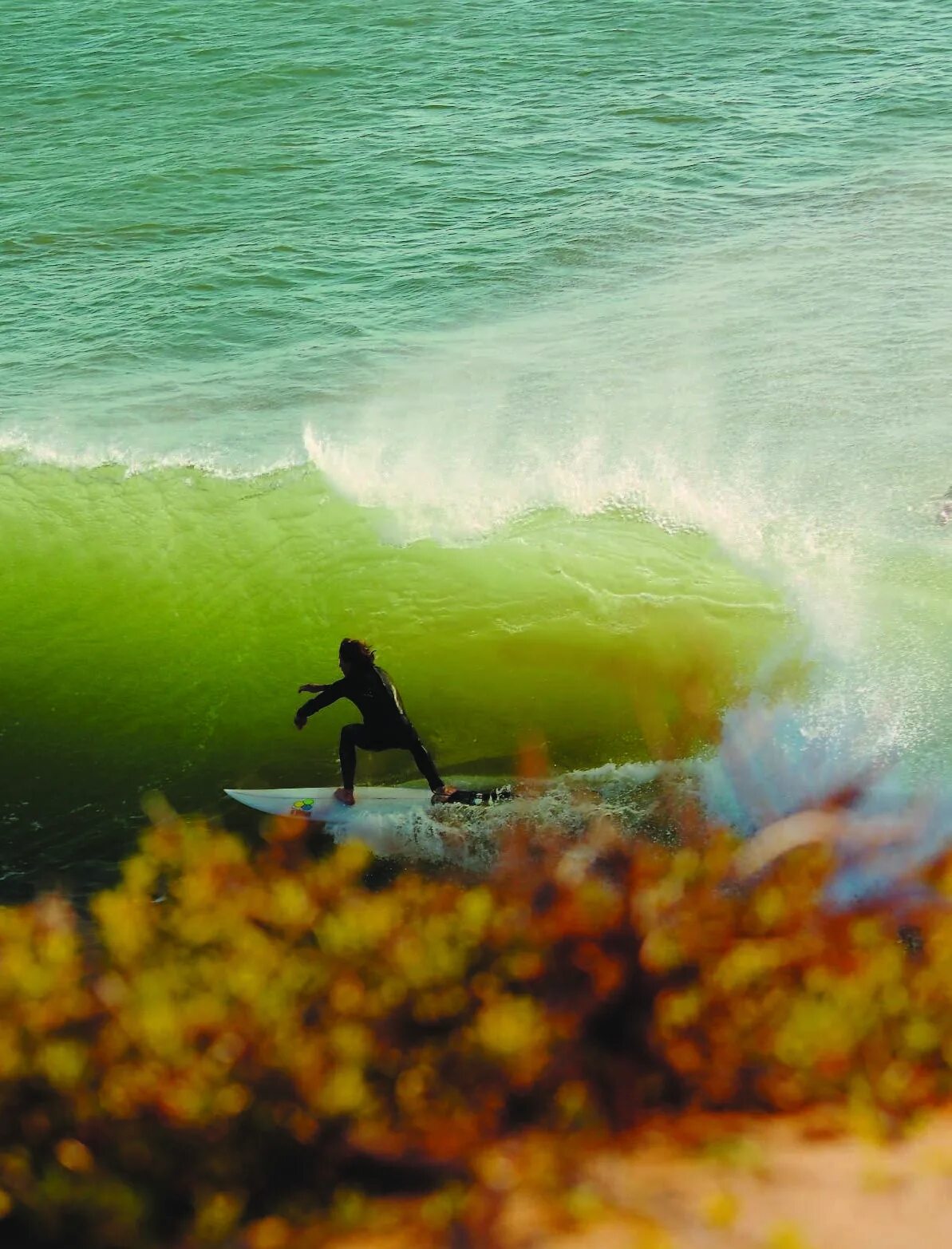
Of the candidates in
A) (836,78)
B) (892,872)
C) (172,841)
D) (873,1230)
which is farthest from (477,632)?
(836,78)

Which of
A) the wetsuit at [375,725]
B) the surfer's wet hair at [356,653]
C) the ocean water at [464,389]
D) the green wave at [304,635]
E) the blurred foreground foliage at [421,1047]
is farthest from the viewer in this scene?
the ocean water at [464,389]

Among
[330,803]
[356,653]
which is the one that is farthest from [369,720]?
[330,803]

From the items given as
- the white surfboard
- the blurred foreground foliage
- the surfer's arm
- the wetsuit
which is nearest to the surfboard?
the white surfboard

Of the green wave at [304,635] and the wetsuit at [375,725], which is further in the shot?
the green wave at [304,635]

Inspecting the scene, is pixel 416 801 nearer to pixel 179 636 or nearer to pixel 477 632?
pixel 477 632

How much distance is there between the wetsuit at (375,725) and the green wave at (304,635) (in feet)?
2.21

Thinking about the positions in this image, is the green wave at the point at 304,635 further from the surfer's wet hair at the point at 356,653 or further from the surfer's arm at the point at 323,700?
the surfer's wet hair at the point at 356,653

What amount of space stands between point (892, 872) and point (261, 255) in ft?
53.4

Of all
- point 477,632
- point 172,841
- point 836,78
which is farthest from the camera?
point 836,78

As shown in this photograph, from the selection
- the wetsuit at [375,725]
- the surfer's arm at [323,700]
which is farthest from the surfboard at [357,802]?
the surfer's arm at [323,700]

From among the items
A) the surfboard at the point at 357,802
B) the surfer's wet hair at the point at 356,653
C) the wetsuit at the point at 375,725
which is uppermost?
the surfer's wet hair at the point at 356,653

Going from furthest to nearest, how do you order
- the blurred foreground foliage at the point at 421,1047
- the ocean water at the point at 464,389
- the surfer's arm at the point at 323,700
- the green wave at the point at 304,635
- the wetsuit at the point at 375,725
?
the ocean water at the point at 464,389
the green wave at the point at 304,635
the surfer's arm at the point at 323,700
the wetsuit at the point at 375,725
the blurred foreground foliage at the point at 421,1047

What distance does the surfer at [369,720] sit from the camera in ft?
25.2

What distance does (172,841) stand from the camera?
25.5 ft
